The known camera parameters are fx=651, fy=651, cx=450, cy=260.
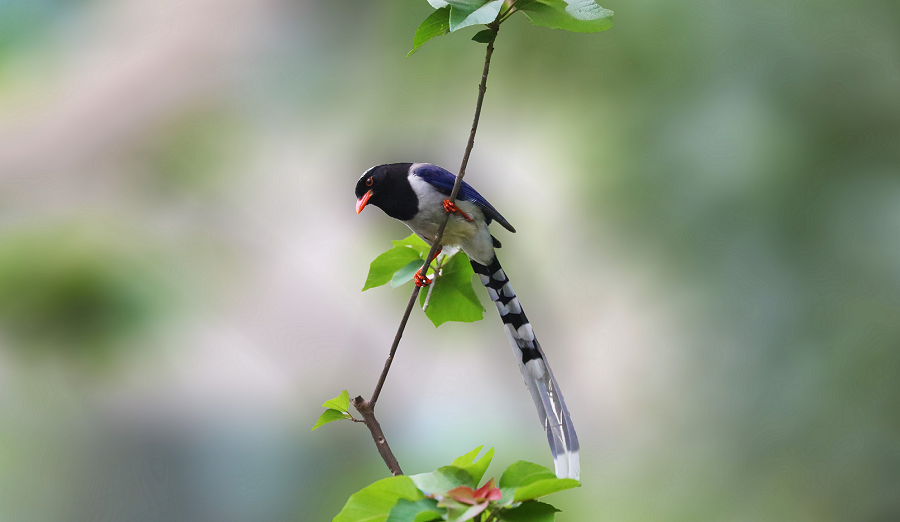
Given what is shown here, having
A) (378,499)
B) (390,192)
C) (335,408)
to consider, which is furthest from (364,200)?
(378,499)

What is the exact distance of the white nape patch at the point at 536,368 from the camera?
3.59ft

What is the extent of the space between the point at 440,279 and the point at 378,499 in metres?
0.41

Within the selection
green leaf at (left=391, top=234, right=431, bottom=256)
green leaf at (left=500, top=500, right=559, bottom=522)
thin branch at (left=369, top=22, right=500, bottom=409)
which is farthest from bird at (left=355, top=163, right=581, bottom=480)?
green leaf at (left=500, top=500, right=559, bottom=522)

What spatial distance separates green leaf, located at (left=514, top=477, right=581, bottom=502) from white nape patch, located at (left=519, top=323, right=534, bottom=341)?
2.02 feet

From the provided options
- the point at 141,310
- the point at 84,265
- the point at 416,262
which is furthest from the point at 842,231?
the point at 84,265

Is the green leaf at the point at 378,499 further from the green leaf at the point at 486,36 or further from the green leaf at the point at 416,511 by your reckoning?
the green leaf at the point at 486,36

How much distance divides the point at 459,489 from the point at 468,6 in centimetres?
46

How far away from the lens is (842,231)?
206 centimetres

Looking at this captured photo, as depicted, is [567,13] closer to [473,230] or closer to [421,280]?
[421,280]

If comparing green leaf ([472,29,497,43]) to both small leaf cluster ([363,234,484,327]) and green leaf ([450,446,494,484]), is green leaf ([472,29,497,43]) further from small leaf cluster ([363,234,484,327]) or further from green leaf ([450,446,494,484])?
green leaf ([450,446,494,484])

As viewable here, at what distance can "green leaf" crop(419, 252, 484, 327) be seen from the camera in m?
0.92

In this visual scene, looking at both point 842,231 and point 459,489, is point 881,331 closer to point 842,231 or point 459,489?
point 842,231

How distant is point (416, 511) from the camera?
54 centimetres

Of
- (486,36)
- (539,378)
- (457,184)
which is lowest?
(539,378)
